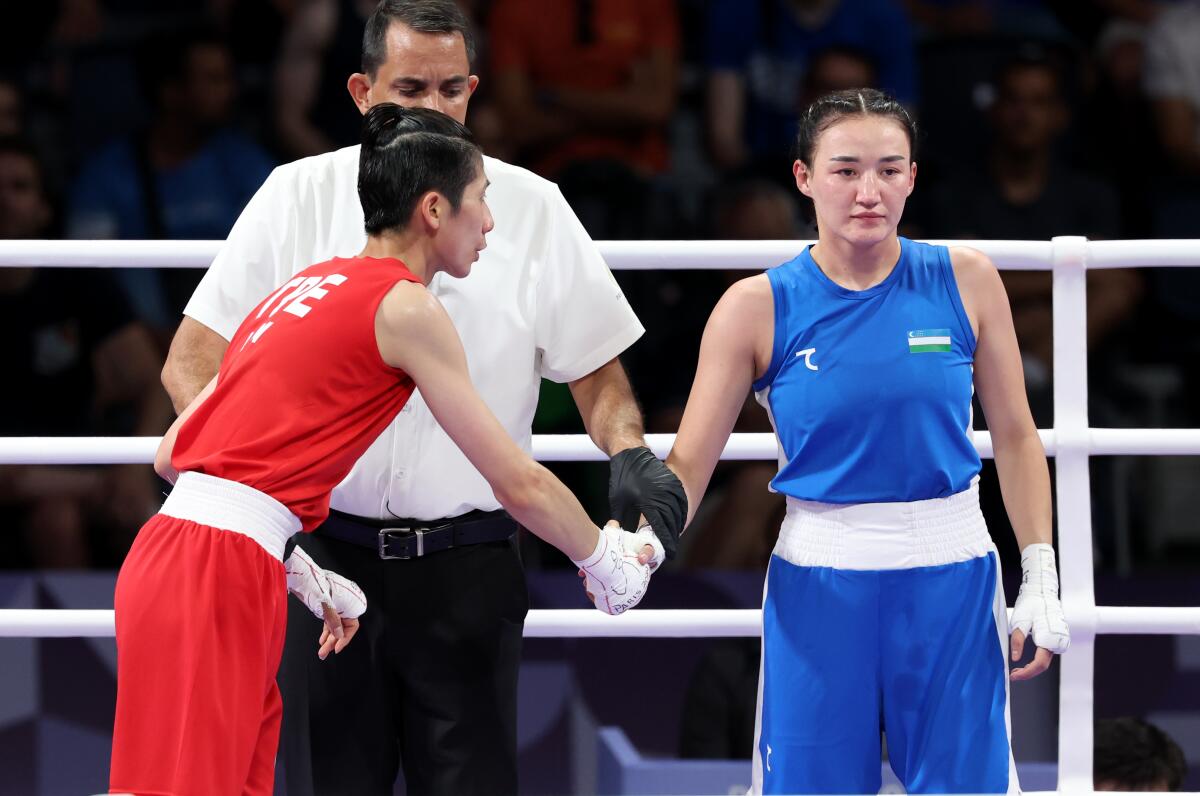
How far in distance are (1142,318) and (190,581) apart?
382 centimetres

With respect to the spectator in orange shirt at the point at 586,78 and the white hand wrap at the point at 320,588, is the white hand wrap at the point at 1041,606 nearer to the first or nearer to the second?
the white hand wrap at the point at 320,588

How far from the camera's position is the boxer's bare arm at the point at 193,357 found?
2438 mm

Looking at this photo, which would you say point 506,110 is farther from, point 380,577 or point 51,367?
point 380,577

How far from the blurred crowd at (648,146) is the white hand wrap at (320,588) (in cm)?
209

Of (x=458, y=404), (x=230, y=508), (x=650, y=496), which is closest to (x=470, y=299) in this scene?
(x=458, y=404)

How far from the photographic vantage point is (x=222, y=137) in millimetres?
5125

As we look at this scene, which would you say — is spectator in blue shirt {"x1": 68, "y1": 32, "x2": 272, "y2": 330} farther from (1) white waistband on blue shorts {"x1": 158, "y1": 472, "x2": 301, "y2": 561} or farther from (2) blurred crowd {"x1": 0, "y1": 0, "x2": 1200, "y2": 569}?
(1) white waistband on blue shorts {"x1": 158, "y1": 472, "x2": 301, "y2": 561}

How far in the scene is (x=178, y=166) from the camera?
512cm

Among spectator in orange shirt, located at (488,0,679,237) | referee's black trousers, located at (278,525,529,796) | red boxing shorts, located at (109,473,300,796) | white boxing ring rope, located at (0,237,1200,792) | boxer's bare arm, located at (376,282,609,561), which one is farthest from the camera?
spectator in orange shirt, located at (488,0,679,237)

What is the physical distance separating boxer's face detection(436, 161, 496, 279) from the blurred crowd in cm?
205

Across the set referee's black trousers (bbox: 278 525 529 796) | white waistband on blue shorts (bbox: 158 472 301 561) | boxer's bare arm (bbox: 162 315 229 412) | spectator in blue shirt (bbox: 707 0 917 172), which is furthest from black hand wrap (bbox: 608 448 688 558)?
spectator in blue shirt (bbox: 707 0 917 172)

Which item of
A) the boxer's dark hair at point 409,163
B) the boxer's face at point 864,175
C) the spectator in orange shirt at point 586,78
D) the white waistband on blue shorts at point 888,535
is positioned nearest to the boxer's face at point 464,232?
the boxer's dark hair at point 409,163

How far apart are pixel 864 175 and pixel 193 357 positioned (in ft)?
3.42

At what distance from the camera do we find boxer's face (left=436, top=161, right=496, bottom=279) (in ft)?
7.35
